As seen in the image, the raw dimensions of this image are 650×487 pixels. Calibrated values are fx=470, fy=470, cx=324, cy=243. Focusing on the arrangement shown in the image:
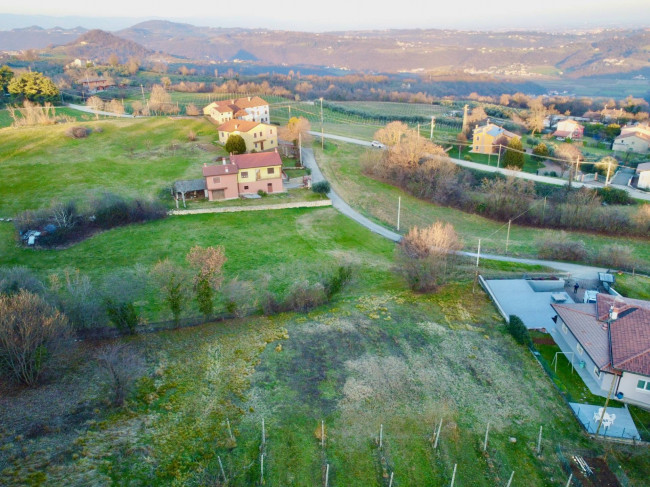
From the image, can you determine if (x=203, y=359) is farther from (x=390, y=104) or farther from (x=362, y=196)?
(x=390, y=104)

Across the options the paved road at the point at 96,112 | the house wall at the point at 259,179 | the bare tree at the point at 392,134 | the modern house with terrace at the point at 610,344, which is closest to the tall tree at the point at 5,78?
the paved road at the point at 96,112

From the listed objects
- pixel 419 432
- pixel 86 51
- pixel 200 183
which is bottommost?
pixel 419 432

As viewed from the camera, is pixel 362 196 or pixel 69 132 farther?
pixel 69 132

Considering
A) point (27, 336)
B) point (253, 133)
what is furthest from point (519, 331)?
point (253, 133)

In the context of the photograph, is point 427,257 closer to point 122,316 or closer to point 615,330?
point 615,330

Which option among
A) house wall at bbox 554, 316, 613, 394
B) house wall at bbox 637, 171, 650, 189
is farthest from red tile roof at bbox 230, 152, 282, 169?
house wall at bbox 637, 171, 650, 189

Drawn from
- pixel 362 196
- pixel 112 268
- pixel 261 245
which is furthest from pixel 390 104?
pixel 112 268

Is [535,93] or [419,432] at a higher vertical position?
[535,93]

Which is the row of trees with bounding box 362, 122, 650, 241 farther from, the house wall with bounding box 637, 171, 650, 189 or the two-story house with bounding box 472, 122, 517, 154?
the two-story house with bounding box 472, 122, 517, 154

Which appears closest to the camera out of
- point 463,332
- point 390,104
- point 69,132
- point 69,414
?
point 69,414
